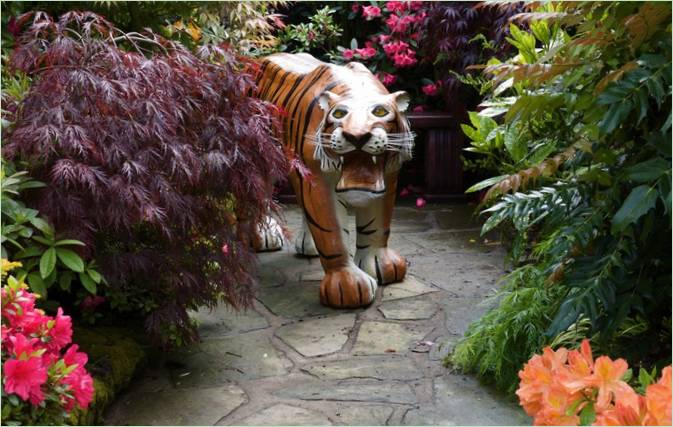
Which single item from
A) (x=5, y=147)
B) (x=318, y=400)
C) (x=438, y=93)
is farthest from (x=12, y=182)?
(x=438, y=93)

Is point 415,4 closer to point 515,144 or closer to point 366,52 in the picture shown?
point 366,52

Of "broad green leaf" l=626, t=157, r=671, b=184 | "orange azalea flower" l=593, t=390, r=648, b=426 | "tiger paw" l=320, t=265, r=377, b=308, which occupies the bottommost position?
"tiger paw" l=320, t=265, r=377, b=308

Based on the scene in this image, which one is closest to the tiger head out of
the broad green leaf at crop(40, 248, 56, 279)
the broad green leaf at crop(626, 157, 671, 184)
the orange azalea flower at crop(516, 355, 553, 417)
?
the broad green leaf at crop(40, 248, 56, 279)

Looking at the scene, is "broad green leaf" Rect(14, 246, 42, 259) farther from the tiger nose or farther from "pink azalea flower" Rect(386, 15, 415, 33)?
"pink azalea flower" Rect(386, 15, 415, 33)

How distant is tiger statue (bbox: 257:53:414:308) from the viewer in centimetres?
448

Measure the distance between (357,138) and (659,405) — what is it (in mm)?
2702

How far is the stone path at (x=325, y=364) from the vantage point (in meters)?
3.46

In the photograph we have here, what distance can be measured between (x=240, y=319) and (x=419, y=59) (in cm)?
459

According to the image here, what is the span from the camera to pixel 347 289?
4.75 meters

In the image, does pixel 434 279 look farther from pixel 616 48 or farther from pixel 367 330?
pixel 616 48

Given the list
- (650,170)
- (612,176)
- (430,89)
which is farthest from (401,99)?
(430,89)

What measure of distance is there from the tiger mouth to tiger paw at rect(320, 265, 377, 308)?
546 millimetres

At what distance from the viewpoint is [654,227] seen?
2850mm

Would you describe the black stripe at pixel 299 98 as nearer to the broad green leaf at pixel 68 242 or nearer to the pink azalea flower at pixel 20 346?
the broad green leaf at pixel 68 242
